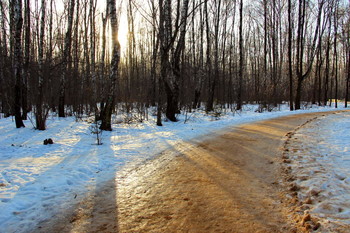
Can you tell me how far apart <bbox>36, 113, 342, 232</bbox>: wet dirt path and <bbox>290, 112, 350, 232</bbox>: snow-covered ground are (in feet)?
1.25

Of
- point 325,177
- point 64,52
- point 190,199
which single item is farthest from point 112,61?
point 325,177

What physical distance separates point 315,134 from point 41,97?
11.2m

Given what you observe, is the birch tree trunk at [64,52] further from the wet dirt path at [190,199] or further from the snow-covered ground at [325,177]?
the snow-covered ground at [325,177]

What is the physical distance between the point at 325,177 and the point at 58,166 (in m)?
5.42

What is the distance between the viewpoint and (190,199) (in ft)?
11.3

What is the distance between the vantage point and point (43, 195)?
145 inches

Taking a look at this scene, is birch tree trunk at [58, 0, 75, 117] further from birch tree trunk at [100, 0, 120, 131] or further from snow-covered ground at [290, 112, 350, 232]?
snow-covered ground at [290, 112, 350, 232]

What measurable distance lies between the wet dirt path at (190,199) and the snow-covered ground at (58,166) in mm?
389

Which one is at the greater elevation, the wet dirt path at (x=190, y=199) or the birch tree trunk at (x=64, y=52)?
the birch tree trunk at (x=64, y=52)

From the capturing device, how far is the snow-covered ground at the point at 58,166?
10.7ft

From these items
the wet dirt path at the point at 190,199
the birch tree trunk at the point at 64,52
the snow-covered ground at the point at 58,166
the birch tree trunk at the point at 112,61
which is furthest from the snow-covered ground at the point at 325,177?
the birch tree trunk at the point at 64,52

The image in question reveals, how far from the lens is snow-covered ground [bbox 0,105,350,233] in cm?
326

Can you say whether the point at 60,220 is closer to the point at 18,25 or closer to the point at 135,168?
the point at 135,168

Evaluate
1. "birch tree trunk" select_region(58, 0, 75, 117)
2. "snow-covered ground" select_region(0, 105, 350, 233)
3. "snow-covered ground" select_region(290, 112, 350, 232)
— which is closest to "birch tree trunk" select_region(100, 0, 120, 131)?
"snow-covered ground" select_region(0, 105, 350, 233)
